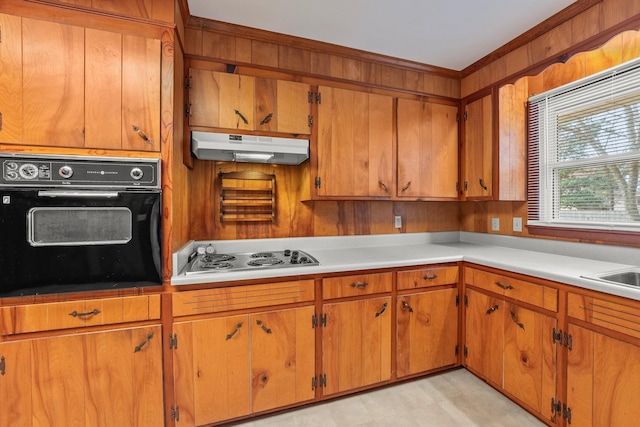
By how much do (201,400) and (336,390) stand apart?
821 mm

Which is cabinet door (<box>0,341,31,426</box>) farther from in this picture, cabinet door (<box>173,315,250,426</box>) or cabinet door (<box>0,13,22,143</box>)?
cabinet door (<box>0,13,22,143</box>)

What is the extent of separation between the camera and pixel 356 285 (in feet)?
6.07

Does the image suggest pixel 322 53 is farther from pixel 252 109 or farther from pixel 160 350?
pixel 160 350

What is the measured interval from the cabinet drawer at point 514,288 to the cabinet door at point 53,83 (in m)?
2.53

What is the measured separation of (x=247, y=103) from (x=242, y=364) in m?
1.66

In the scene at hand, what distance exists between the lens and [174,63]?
1.55 m

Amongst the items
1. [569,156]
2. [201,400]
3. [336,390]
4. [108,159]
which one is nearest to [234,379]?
[201,400]

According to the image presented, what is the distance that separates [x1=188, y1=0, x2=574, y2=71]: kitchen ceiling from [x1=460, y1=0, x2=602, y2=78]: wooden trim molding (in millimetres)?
35

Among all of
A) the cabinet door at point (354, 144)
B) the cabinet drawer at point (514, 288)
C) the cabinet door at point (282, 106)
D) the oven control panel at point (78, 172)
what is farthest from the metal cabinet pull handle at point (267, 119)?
the cabinet drawer at point (514, 288)

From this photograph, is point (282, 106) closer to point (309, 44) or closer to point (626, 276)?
point (309, 44)

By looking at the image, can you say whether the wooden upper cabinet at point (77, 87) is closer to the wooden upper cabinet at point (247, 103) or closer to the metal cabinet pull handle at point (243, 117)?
the wooden upper cabinet at point (247, 103)

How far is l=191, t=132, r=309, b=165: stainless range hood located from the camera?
1.79 metres

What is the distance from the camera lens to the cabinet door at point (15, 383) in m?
1.30

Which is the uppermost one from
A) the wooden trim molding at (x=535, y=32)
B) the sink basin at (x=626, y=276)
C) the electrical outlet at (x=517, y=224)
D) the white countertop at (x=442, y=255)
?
the wooden trim molding at (x=535, y=32)
